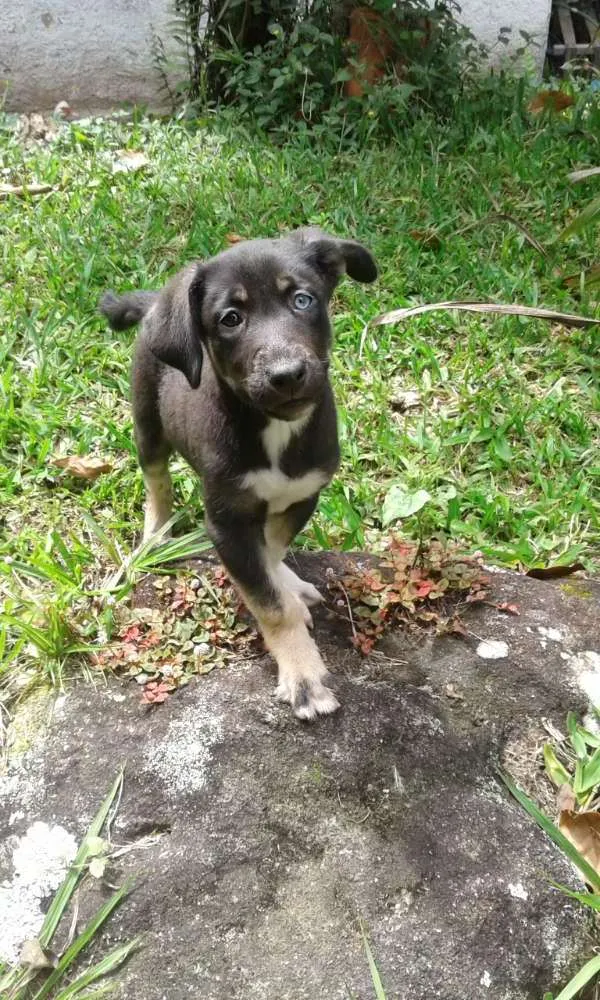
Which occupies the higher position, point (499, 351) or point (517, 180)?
point (517, 180)

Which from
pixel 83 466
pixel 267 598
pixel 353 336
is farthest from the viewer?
pixel 353 336

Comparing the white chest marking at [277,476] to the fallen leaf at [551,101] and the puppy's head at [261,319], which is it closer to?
the puppy's head at [261,319]

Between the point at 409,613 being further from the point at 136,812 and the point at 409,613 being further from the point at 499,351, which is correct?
the point at 499,351

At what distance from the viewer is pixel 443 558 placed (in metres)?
3.15

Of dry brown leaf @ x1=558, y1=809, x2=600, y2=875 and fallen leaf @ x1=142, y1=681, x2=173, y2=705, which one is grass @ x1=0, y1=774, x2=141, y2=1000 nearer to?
fallen leaf @ x1=142, y1=681, x2=173, y2=705

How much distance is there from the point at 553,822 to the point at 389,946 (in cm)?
59

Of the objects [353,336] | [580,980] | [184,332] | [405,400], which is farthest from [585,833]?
[353,336]

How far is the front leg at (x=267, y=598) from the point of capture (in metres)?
2.78

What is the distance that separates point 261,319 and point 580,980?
1909 mm

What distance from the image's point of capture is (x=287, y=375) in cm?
249

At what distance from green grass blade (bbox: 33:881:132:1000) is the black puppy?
0.68 metres

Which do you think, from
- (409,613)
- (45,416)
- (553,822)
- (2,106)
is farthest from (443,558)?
(2,106)

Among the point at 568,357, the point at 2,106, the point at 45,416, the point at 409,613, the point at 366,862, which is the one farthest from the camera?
the point at 2,106

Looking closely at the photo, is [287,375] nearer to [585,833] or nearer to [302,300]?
[302,300]
